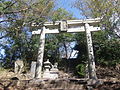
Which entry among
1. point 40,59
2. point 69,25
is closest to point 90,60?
point 40,59

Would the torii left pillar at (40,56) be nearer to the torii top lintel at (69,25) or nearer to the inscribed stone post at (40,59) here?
the inscribed stone post at (40,59)

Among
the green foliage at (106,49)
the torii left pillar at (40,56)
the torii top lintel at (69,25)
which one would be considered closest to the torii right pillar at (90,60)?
the torii top lintel at (69,25)

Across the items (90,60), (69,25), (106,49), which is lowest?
(90,60)

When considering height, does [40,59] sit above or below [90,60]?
above

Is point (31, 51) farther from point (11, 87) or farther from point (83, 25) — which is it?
point (11, 87)

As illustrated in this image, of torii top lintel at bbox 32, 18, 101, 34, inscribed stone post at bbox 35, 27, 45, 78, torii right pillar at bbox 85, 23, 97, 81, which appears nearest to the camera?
torii right pillar at bbox 85, 23, 97, 81

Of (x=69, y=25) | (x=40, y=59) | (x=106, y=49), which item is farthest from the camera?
(x=106, y=49)

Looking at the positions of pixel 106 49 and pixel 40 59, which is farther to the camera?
pixel 106 49

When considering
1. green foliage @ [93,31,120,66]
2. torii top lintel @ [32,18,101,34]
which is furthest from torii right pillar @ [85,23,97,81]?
green foliage @ [93,31,120,66]

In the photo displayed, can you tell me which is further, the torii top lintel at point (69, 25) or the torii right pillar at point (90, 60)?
the torii top lintel at point (69, 25)

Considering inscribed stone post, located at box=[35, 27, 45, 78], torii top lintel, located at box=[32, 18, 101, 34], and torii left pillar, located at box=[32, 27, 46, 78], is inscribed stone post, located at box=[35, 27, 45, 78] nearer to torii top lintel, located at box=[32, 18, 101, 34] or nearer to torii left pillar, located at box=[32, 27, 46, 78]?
torii left pillar, located at box=[32, 27, 46, 78]

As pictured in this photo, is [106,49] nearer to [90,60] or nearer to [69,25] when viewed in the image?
[69,25]

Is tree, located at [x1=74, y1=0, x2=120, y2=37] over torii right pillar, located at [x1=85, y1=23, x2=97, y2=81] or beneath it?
over

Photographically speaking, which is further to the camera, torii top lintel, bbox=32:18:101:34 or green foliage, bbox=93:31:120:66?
green foliage, bbox=93:31:120:66
